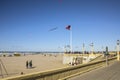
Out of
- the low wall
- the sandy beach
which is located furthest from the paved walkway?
the sandy beach

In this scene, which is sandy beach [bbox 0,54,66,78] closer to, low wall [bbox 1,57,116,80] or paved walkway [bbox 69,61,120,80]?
paved walkway [bbox 69,61,120,80]

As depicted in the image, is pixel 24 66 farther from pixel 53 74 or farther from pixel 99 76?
pixel 53 74

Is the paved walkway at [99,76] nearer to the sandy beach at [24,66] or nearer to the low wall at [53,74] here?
the low wall at [53,74]

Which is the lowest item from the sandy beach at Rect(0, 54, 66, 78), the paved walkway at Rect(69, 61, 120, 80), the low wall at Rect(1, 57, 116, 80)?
the sandy beach at Rect(0, 54, 66, 78)

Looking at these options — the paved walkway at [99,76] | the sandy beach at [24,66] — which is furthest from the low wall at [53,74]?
the sandy beach at [24,66]

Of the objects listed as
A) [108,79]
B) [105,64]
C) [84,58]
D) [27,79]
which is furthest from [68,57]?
[27,79]

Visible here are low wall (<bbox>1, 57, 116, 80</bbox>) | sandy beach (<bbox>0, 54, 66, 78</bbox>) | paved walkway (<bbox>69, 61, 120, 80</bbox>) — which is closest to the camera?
low wall (<bbox>1, 57, 116, 80</bbox>)

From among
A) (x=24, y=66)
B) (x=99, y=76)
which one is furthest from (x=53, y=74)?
(x=24, y=66)

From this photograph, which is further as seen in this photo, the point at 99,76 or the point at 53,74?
the point at 99,76

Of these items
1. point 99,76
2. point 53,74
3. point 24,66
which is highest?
point 53,74

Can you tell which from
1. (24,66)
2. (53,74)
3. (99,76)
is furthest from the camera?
(24,66)

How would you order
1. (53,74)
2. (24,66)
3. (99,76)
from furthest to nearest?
1. (24,66)
2. (99,76)
3. (53,74)

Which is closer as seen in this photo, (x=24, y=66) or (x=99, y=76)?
(x=99, y=76)

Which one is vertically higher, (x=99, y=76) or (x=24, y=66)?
(x=99, y=76)
